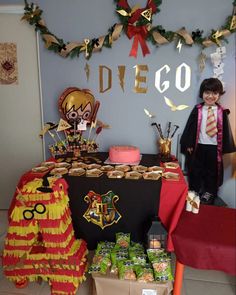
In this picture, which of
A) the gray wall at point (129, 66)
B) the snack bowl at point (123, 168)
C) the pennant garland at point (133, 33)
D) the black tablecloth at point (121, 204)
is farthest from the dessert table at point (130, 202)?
the pennant garland at point (133, 33)

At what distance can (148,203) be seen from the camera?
163 centimetres

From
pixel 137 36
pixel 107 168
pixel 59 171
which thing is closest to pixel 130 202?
pixel 107 168

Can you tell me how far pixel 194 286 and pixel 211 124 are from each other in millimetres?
1176

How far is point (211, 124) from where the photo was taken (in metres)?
2.05

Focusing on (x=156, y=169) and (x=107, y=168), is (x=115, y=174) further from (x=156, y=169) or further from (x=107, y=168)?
(x=156, y=169)

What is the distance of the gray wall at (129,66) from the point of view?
6.57 feet

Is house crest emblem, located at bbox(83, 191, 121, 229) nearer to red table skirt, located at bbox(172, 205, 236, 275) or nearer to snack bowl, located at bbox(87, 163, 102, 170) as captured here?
snack bowl, located at bbox(87, 163, 102, 170)

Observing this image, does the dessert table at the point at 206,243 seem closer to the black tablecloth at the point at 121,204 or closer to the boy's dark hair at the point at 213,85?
the black tablecloth at the point at 121,204

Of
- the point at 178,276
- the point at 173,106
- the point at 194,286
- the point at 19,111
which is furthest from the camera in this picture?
the point at 19,111

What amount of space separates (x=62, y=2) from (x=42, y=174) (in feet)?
4.72

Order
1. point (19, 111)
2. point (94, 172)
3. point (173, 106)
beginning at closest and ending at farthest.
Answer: point (94, 172) → point (173, 106) → point (19, 111)

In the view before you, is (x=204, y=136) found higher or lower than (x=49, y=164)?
higher

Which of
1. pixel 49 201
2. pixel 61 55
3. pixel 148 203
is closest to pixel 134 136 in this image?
pixel 148 203

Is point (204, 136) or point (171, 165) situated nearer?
point (171, 165)
